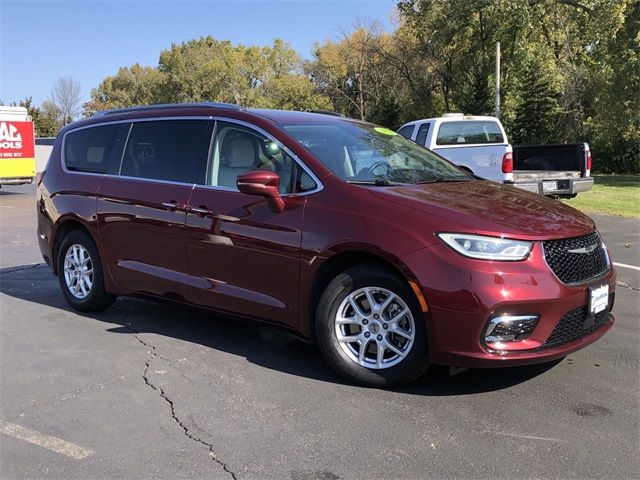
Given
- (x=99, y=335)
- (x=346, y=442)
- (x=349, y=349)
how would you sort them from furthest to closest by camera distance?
(x=99, y=335), (x=349, y=349), (x=346, y=442)

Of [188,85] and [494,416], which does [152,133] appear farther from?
[188,85]

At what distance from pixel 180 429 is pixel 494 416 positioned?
1.80 metres

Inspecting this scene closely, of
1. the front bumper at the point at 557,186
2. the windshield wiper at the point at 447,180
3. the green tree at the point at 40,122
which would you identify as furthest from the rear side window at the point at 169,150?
the green tree at the point at 40,122

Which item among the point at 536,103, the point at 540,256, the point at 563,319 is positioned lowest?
the point at 563,319

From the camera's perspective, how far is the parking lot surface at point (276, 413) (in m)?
3.05

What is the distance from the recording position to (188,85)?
73.9 m

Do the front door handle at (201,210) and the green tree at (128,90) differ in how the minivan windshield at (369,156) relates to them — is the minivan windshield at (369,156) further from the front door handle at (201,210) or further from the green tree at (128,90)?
the green tree at (128,90)

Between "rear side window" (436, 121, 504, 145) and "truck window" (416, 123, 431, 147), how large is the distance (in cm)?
26

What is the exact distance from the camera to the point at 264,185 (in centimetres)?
415

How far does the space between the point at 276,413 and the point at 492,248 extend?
1.59 meters

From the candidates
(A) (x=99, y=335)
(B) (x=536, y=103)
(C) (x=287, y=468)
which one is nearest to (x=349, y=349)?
(C) (x=287, y=468)

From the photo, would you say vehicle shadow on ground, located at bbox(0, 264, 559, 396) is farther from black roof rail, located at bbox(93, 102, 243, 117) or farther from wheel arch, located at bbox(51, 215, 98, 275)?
black roof rail, located at bbox(93, 102, 243, 117)

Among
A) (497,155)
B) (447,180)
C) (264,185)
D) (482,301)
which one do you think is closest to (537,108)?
(497,155)

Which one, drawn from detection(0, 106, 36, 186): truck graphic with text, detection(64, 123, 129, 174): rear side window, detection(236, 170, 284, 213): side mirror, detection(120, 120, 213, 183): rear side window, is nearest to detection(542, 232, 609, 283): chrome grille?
detection(236, 170, 284, 213): side mirror
